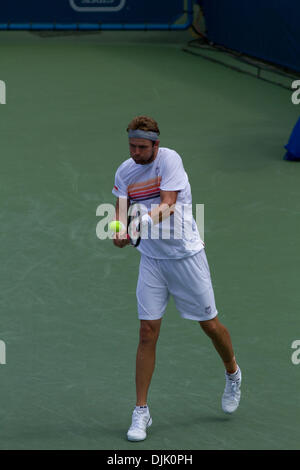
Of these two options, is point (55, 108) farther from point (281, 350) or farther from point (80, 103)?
point (281, 350)

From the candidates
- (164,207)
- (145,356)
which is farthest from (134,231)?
(145,356)

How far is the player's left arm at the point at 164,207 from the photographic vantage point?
5.28m

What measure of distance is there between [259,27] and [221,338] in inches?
481

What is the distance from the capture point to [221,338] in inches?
223

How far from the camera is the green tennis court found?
5.80 metres

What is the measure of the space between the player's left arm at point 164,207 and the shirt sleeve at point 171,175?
0.03m

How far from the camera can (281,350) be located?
665cm

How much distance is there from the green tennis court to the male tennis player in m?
0.54

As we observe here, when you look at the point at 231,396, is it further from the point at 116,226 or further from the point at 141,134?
the point at 141,134

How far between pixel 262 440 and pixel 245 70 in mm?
11706
